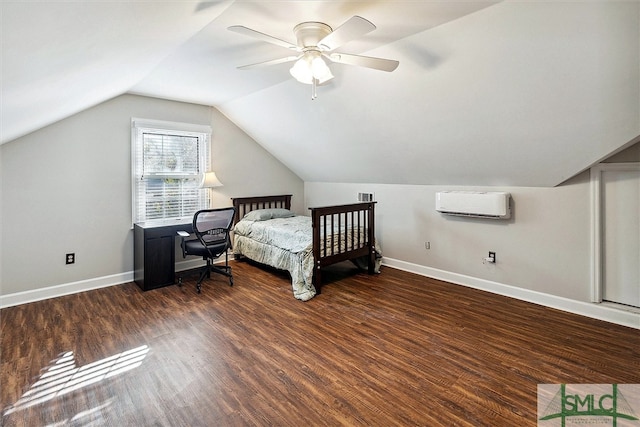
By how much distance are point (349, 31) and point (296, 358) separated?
2.28 m

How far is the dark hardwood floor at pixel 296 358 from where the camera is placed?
1.93 metres

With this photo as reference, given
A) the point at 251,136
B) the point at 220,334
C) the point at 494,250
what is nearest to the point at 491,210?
the point at 494,250

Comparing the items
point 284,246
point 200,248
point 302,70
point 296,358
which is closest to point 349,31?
point 302,70

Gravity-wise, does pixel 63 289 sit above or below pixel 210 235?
below

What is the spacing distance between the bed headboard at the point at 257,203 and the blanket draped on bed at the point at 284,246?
350 millimetres

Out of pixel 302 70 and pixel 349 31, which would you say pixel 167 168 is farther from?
pixel 349 31

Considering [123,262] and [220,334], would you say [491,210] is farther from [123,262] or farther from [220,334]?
[123,262]

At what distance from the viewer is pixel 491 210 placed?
3682 millimetres

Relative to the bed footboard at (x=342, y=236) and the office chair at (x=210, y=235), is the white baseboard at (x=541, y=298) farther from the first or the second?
the office chair at (x=210, y=235)

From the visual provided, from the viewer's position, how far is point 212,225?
4000 millimetres

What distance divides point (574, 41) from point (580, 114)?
0.68 metres

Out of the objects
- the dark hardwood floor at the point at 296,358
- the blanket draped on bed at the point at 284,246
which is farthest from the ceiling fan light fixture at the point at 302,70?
the dark hardwood floor at the point at 296,358

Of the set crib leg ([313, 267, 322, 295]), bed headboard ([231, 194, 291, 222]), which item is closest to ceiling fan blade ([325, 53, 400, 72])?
crib leg ([313, 267, 322, 295])

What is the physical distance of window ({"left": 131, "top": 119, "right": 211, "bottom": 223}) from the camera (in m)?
4.34
